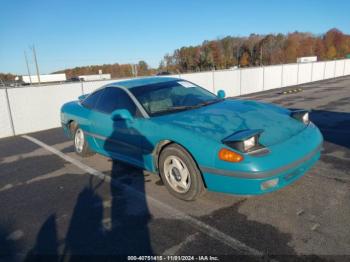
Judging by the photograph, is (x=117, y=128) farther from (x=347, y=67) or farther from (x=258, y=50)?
(x=258, y=50)

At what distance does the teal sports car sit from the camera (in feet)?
9.12

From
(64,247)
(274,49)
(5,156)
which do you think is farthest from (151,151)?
(274,49)

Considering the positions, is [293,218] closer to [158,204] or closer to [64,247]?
[158,204]

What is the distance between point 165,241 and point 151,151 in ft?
4.18

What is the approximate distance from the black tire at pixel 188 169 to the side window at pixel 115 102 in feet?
2.60

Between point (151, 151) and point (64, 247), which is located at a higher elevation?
point (151, 151)

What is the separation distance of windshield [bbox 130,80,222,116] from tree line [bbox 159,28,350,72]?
7970 centimetres

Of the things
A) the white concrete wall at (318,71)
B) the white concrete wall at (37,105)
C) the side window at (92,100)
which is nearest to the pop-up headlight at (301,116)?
the side window at (92,100)

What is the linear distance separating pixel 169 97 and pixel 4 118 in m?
7.01

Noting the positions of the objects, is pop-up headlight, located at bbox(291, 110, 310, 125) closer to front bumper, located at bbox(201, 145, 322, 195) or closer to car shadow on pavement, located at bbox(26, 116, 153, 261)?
front bumper, located at bbox(201, 145, 322, 195)

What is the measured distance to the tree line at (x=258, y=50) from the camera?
87.2m

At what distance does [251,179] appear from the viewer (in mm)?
2707

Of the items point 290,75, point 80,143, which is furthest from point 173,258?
point 290,75

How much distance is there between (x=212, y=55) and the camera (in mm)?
88000
